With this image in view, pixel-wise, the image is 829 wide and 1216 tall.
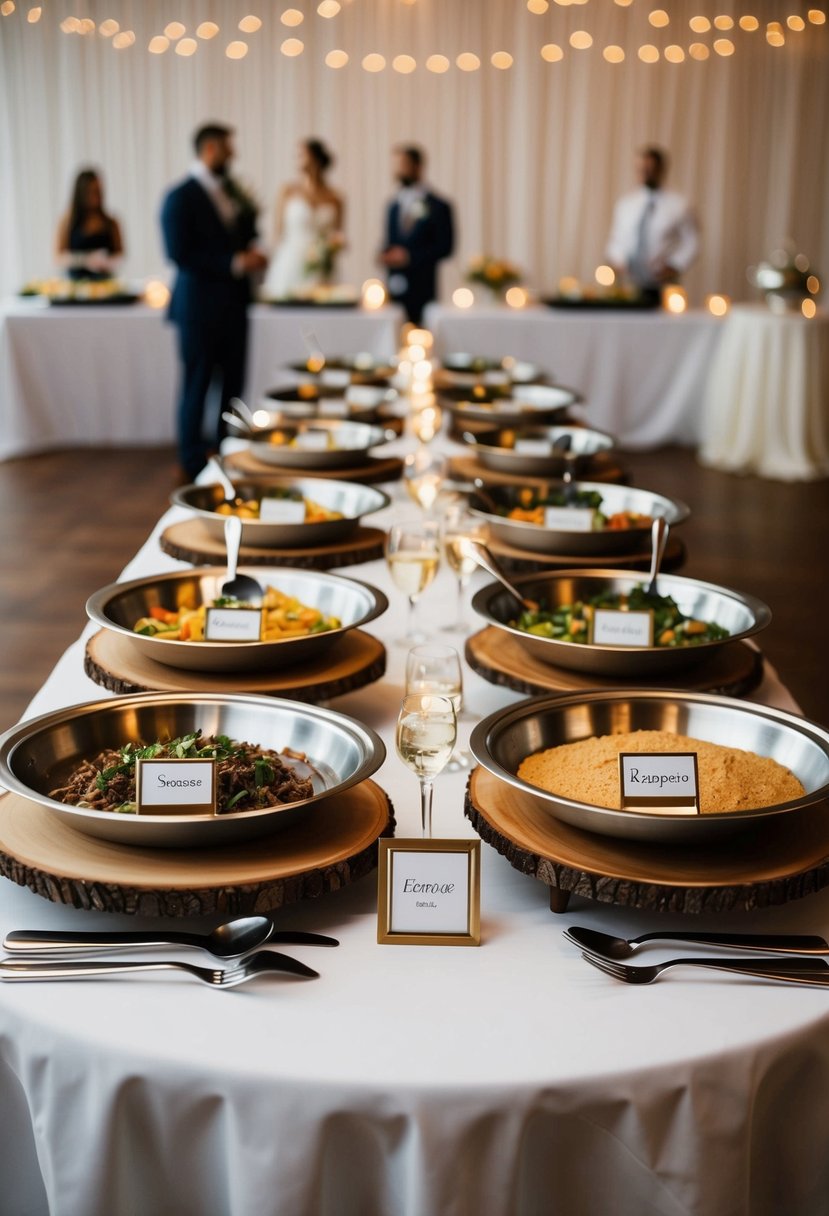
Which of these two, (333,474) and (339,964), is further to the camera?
(333,474)

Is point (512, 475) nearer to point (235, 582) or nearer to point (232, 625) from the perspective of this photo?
point (235, 582)

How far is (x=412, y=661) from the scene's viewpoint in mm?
1358

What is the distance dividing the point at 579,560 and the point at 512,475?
2.51ft

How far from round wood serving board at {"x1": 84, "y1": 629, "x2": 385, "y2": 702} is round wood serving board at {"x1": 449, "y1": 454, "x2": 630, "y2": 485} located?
3.77 ft

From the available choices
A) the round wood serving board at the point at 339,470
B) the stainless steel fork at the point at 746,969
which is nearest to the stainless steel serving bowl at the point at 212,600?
the stainless steel fork at the point at 746,969

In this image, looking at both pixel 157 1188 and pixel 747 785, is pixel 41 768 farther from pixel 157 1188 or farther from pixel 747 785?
pixel 747 785

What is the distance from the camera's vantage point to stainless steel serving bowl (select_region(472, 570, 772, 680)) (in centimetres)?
162

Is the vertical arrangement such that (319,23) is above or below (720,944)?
above

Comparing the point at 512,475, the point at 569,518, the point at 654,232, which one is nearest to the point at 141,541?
Answer: the point at 512,475

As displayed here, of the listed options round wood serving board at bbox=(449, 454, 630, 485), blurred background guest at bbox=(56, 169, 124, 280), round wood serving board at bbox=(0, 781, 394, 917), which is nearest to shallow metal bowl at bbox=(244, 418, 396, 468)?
round wood serving board at bbox=(449, 454, 630, 485)

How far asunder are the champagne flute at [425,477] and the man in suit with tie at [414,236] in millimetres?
5165

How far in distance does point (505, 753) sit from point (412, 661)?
0.14 m

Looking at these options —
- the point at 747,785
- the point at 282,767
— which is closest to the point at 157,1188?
the point at 282,767

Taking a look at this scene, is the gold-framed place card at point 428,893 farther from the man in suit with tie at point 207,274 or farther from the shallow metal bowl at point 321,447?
the man in suit with tie at point 207,274
